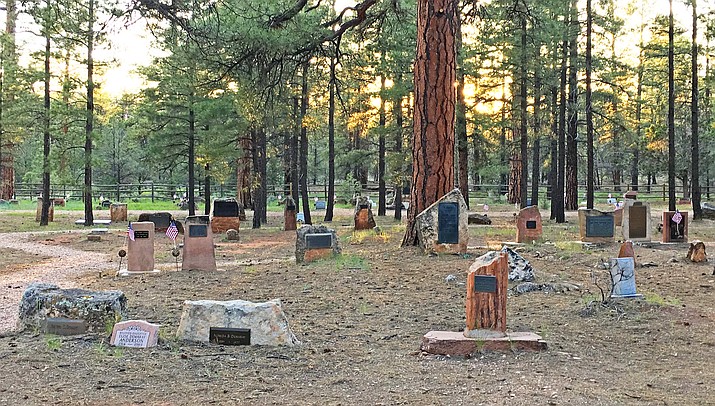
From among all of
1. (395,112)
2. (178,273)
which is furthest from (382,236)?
(395,112)

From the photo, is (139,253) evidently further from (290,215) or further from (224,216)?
(290,215)

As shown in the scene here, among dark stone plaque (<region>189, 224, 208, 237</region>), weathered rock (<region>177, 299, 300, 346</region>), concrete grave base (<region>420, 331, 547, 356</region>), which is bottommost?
concrete grave base (<region>420, 331, 547, 356</region>)

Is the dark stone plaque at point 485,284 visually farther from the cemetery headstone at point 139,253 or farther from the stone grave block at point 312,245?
the cemetery headstone at point 139,253

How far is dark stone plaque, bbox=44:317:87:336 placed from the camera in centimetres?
686

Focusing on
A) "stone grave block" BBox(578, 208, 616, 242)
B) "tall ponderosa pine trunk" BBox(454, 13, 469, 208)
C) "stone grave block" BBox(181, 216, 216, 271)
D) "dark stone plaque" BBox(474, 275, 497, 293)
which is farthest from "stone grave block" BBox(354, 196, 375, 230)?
"dark stone plaque" BBox(474, 275, 497, 293)

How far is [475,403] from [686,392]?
168 cm

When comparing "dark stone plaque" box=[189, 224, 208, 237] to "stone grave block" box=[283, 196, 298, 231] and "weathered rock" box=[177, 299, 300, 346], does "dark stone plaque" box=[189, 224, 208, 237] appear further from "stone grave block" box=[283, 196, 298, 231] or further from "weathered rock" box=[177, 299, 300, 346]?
"stone grave block" box=[283, 196, 298, 231]

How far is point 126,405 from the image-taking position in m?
4.86

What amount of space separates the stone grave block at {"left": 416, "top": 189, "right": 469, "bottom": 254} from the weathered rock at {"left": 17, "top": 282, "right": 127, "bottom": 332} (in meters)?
7.31

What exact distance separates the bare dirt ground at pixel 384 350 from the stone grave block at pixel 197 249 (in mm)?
368

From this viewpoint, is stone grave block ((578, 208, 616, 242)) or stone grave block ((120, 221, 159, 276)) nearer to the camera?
stone grave block ((120, 221, 159, 276))

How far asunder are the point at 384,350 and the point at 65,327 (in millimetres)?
3153

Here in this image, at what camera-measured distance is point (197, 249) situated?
13094 millimetres

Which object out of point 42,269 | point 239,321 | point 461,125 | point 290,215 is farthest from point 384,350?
point 461,125
